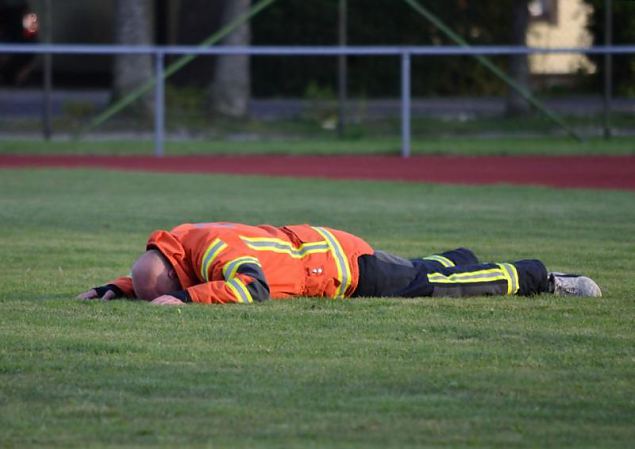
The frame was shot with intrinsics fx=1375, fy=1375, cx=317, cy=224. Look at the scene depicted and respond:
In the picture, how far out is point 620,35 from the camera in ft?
110

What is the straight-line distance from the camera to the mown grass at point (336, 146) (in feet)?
79.8

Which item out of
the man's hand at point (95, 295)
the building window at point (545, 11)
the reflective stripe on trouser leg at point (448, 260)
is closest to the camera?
the man's hand at point (95, 295)

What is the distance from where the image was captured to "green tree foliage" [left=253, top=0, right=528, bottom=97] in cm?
3384

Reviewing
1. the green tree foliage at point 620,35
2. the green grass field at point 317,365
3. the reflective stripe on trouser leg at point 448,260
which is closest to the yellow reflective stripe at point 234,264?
the green grass field at point 317,365

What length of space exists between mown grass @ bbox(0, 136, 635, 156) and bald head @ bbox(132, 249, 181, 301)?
655 inches

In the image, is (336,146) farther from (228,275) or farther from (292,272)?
(228,275)

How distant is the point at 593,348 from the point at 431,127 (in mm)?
21885

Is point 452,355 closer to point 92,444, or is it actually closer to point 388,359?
point 388,359

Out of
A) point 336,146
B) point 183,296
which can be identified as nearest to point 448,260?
point 183,296

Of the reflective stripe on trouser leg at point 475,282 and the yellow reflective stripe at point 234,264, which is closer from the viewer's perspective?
the yellow reflective stripe at point 234,264

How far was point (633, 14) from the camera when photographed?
32188mm

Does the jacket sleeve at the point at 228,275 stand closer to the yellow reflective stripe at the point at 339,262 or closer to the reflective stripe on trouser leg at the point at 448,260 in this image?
the yellow reflective stripe at the point at 339,262

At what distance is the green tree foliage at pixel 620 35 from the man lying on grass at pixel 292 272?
23643 millimetres

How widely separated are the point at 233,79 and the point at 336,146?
4836mm
